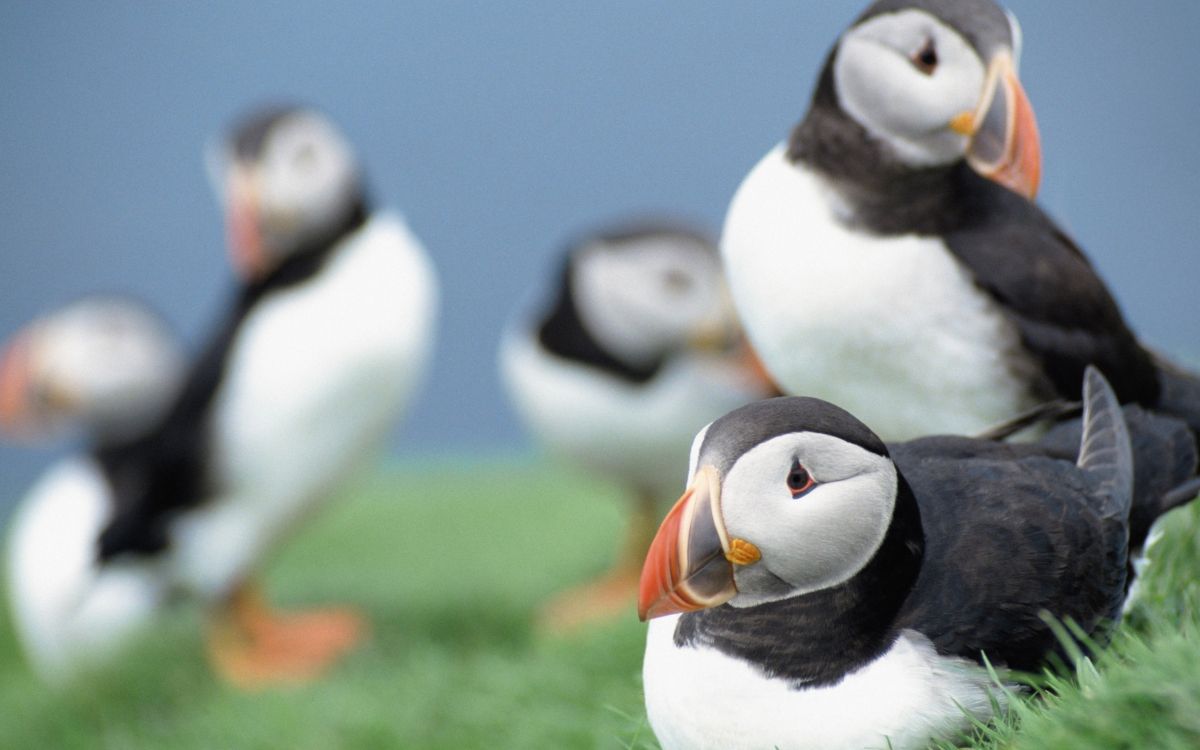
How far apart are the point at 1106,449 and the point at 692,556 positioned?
66 cm

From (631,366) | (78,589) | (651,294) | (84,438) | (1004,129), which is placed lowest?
(78,589)

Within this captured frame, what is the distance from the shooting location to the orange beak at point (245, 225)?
3.66m

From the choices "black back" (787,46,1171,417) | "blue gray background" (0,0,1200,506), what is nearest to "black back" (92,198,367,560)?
"black back" (787,46,1171,417)

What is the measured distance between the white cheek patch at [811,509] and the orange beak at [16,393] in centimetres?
364

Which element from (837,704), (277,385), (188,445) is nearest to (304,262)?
(277,385)

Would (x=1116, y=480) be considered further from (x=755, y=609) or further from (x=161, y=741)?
(x=161, y=741)

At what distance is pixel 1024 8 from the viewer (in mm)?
4223

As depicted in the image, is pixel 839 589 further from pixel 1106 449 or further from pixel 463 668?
pixel 463 668

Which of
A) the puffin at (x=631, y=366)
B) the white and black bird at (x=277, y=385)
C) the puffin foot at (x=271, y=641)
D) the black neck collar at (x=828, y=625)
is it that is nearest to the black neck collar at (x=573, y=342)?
the puffin at (x=631, y=366)

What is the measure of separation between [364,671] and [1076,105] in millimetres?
2310

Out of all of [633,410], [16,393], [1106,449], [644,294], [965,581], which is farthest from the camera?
[16,393]

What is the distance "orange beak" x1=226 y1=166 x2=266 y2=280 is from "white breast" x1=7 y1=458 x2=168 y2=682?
0.86 m

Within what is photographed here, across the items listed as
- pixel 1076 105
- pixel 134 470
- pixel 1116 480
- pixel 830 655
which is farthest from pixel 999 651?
pixel 134 470

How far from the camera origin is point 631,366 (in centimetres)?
409
